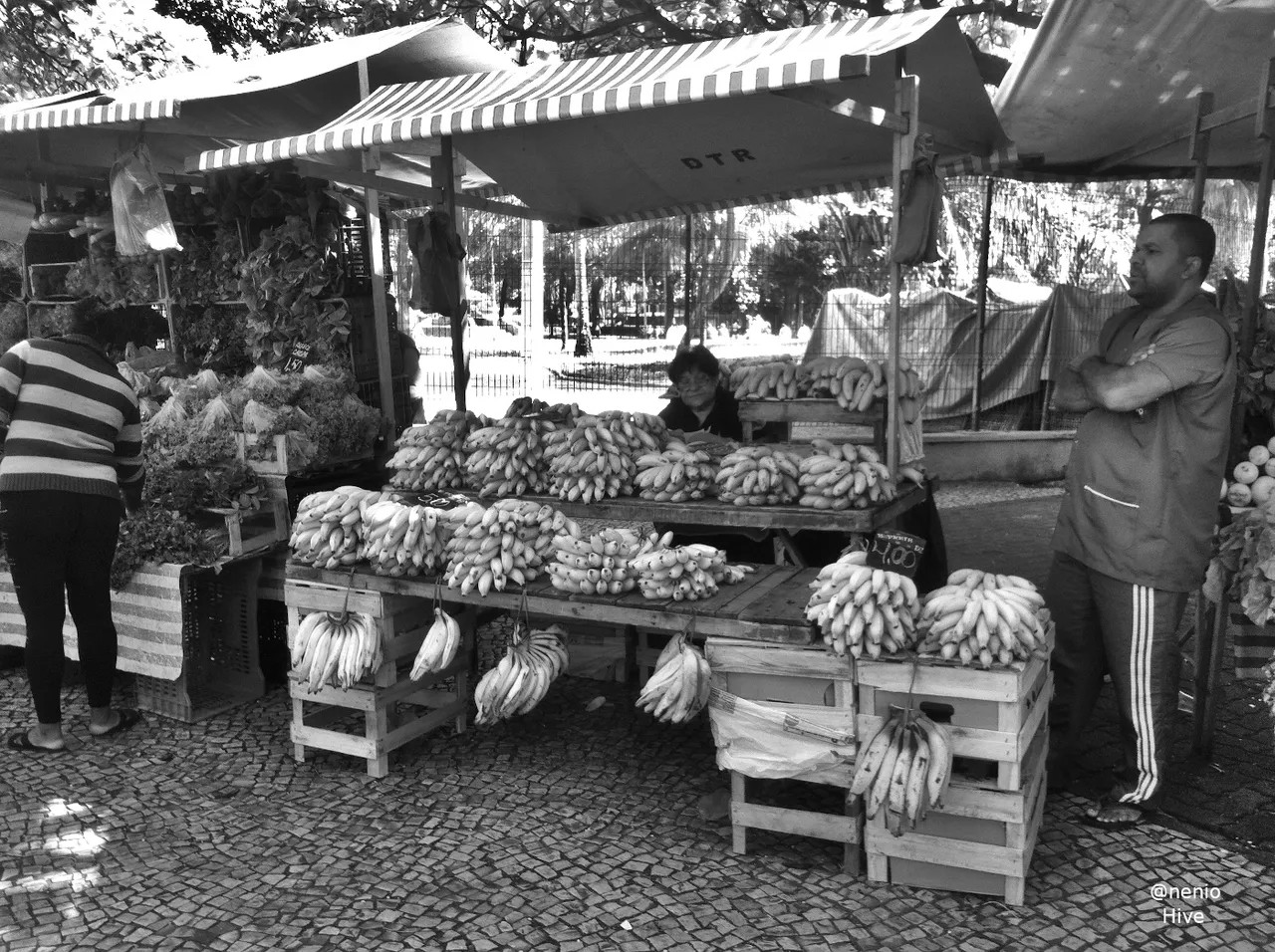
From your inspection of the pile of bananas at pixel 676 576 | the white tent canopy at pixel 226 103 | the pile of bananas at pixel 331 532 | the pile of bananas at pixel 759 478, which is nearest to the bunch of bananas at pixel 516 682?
the pile of bananas at pixel 676 576

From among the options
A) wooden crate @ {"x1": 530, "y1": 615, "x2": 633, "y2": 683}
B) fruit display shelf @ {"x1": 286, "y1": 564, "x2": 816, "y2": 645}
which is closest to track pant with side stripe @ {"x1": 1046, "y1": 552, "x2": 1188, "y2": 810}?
fruit display shelf @ {"x1": 286, "y1": 564, "x2": 816, "y2": 645}

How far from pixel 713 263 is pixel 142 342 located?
18.2ft

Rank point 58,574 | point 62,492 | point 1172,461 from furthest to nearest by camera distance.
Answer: point 58,574 → point 62,492 → point 1172,461

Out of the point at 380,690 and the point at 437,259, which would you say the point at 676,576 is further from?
the point at 437,259

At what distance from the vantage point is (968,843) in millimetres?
3309

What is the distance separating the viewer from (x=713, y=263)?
10484 mm

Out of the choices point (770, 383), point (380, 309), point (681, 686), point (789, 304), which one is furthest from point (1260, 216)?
point (789, 304)

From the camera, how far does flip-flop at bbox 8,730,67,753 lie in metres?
4.70

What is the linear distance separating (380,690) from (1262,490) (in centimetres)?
374

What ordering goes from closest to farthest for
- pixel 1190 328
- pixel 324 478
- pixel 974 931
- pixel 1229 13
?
pixel 974 931 < pixel 1190 328 < pixel 1229 13 < pixel 324 478

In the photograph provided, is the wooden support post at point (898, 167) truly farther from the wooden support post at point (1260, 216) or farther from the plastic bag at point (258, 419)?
the plastic bag at point (258, 419)

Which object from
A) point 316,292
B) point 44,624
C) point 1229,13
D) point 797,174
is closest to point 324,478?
point 316,292

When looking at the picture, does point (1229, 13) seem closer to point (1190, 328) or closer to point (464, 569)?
point (1190, 328)

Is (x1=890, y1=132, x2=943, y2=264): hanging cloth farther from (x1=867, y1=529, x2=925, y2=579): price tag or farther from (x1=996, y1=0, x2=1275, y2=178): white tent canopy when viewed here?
(x1=867, y1=529, x2=925, y2=579): price tag
